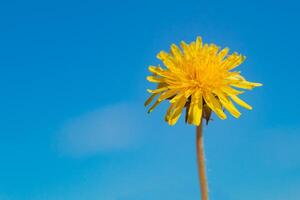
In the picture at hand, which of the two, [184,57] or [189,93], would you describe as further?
[184,57]

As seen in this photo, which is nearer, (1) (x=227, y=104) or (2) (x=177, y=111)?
(2) (x=177, y=111)

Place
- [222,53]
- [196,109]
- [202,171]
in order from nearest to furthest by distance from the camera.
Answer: [202,171] → [196,109] → [222,53]

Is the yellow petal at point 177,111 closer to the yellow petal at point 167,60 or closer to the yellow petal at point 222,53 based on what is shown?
the yellow petal at point 167,60

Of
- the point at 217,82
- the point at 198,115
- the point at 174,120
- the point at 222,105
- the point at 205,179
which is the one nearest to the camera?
the point at 205,179

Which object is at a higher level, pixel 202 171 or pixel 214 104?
pixel 214 104

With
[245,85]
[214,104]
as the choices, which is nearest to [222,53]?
[245,85]

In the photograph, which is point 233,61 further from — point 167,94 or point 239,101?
point 167,94

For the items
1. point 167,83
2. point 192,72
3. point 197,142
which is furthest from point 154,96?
point 197,142

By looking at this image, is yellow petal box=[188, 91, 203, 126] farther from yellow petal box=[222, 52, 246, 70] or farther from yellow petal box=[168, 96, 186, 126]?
yellow petal box=[222, 52, 246, 70]

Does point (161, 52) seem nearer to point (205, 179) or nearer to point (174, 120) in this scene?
point (174, 120)
